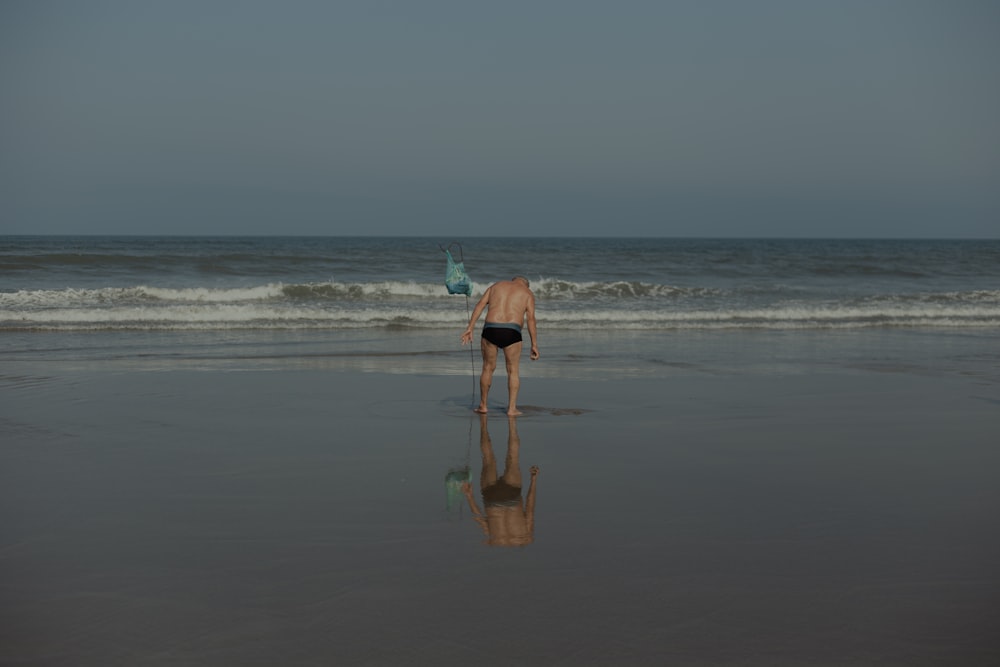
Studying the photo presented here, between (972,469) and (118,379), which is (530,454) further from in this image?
(118,379)

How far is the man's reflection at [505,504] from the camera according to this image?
16.3 ft

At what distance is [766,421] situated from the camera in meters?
8.42

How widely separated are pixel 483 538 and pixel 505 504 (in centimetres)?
72

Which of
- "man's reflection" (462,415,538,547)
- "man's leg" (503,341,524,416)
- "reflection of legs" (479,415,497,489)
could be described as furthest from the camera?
"man's leg" (503,341,524,416)

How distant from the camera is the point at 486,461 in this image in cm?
679

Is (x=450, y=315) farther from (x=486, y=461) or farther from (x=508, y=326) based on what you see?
(x=486, y=461)

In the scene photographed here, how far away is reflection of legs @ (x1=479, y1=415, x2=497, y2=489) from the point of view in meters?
6.21

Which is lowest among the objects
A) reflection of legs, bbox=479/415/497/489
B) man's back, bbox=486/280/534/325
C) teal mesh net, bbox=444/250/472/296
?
reflection of legs, bbox=479/415/497/489

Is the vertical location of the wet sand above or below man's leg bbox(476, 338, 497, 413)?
below

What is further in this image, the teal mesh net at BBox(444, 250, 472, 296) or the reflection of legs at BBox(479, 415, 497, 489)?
the teal mesh net at BBox(444, 250, 472, 296)

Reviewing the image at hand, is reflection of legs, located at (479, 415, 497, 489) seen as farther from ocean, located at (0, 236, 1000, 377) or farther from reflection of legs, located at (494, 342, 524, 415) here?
ocean, located at (0, 236, 1000, 377)

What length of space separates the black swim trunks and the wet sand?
28.7 inches

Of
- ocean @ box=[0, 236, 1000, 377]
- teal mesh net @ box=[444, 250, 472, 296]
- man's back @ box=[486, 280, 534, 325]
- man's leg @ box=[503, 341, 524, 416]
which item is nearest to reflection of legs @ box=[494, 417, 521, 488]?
man's leg @ box=[503, 341, 524, 416]

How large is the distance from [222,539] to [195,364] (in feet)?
25.1
